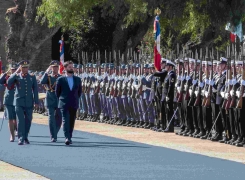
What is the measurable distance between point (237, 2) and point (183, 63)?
6508 mm

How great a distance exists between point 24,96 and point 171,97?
467 centimetres

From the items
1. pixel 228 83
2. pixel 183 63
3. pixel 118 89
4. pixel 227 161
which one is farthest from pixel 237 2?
pixel 227 161

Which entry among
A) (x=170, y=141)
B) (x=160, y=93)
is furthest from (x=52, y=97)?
(x=160, y=93)

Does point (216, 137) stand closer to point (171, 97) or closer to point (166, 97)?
point (171, 97)

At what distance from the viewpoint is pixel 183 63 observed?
25.6 m

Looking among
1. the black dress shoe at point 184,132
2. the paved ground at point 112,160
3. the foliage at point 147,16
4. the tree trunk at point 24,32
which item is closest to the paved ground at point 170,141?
the paved ground at point 112,160

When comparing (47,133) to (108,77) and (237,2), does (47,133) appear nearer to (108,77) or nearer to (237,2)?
(108,77)

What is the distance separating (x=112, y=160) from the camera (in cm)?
1895

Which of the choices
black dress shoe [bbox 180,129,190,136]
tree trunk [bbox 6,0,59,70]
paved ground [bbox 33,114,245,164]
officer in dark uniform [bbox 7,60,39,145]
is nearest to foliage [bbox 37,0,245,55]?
tree trunk [bbox 6,0,59,70]

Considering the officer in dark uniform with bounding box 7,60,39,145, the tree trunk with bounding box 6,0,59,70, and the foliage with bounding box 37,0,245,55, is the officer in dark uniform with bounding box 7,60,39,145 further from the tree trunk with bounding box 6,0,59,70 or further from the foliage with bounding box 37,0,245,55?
the tree trunk with bounding box 6,0,59,70

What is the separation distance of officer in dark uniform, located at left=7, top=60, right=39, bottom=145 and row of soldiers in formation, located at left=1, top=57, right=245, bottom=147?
542mm

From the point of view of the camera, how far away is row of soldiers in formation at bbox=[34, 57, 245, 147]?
22.5m

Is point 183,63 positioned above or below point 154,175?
above

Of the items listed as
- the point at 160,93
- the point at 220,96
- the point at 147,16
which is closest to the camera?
the point at 220,96
